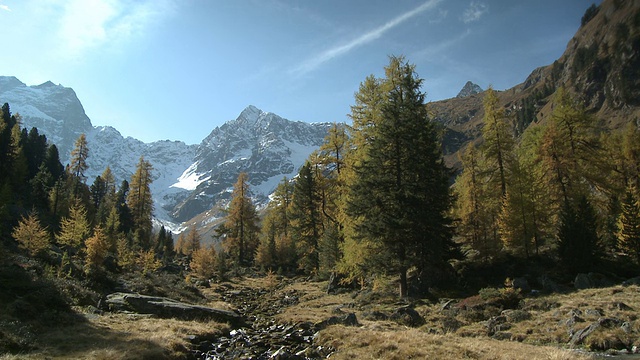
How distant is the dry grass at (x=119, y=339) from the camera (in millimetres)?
10180

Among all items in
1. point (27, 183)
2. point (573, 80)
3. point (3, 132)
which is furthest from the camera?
point (573, 80)

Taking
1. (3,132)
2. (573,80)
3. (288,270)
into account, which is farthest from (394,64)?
(573,80)

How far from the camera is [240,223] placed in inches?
2211

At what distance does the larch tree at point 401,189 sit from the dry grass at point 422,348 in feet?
30.8

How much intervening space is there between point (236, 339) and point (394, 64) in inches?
743

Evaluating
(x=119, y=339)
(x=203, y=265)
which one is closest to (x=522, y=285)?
(x=119, y=339)

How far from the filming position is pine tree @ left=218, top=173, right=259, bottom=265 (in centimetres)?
5512

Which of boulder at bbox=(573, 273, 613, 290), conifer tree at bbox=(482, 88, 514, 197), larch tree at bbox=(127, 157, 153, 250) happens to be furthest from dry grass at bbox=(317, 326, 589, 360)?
larch tree at bbox=(127, 157, 153, 250)

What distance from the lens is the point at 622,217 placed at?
24.6 metres

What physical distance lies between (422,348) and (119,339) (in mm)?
9777

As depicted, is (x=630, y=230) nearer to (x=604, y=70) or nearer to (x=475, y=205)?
(x=475, y=205)

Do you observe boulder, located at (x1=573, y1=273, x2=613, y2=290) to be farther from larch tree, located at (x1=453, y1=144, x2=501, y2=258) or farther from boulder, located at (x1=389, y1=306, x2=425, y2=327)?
boulder, located at (x1=389, y1=306, x2=425, y2=327)

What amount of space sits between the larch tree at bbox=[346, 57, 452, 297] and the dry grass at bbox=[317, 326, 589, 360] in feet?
30.8

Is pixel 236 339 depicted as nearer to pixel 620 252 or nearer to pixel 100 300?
pixel 100 300
